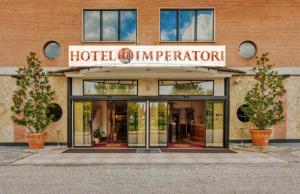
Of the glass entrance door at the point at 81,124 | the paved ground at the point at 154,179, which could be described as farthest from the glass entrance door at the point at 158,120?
the paved ground at the point at 154,179

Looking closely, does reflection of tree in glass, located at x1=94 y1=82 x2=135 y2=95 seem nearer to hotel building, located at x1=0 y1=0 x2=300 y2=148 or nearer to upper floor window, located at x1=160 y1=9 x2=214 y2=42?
hotel building, located at x1=0 y1=0 x2=300 y2=148

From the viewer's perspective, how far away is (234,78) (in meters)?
18.1

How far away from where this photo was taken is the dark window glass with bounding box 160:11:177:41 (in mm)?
18094

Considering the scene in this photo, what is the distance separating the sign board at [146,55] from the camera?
1647 cm

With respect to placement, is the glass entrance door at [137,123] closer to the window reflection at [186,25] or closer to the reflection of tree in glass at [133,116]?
the reflection of tree in glass at [133,116]

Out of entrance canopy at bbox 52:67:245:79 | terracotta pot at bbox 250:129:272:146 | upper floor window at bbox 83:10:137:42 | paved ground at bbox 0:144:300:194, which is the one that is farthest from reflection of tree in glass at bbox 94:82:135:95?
terracotta pot at bbox 250:129:272:146

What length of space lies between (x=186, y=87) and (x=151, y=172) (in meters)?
7.52

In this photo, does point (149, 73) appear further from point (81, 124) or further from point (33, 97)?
point (33, 97)

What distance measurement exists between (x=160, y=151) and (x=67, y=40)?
8665 millimetres

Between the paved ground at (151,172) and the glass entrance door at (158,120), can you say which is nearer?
the paved ground at (151,172)

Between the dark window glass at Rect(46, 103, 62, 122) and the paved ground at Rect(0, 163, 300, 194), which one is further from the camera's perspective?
the dark window glass at Rect(46, 103, 62, 122)

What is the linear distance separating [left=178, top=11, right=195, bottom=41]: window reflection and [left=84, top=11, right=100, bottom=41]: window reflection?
5033 millimetres

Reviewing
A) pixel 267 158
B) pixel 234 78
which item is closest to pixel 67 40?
pixel 234 78

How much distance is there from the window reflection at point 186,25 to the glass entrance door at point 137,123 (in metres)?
4.77
